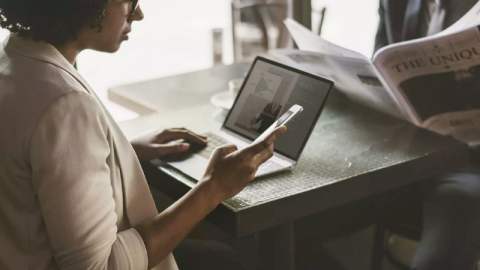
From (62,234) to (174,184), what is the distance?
0.29 m

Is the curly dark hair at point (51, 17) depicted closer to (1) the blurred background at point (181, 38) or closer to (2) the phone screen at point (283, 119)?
(2) the phone screen at point (283, 119)

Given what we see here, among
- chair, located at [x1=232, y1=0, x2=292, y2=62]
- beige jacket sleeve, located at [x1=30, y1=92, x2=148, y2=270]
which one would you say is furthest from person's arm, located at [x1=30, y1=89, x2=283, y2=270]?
chair, located at [x1=232, y1=0, x2=292, y2=62]

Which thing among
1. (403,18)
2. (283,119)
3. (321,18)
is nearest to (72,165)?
(283,119)

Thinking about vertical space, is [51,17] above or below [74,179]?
above

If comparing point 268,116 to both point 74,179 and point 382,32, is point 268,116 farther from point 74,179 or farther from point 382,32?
point 382,32

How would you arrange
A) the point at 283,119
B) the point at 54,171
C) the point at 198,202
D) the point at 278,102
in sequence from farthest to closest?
the point at 278,102 < the point at 283,119 < the point at 198,202 < the point at 54,171

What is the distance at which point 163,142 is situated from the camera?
1147mm

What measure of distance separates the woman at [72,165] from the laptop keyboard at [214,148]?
0.11 m

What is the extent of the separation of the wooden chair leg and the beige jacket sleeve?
92 centimetres

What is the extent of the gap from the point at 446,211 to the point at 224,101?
59 cm

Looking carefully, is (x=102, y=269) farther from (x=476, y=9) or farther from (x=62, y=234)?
(x=476, y=9)

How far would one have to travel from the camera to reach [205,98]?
5.41 ft

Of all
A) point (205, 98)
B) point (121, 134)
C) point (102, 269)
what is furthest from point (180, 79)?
point (102, 269)

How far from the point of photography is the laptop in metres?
1.07
